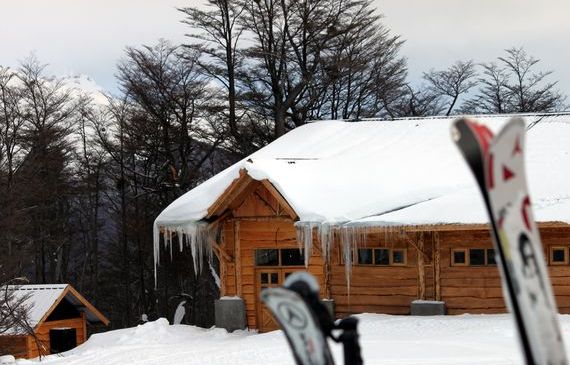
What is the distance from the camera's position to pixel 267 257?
19.1 metres

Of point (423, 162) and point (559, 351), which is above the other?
point (423, 162)

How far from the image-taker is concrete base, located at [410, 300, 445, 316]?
16750mm

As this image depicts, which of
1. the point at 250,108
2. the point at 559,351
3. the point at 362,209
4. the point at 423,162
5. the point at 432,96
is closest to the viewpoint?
the point at 559,351

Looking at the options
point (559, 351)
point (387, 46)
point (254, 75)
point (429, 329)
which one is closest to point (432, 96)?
point (387, 46)

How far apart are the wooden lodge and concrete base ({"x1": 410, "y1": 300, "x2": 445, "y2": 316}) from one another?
0.67ft

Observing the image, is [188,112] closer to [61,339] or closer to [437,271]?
[61,339]

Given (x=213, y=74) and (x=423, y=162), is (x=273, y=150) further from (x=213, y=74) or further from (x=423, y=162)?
(x=213, y=74)

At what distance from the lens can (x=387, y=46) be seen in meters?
33.8

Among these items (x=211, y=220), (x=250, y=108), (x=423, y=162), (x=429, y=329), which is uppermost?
(x=250, y=108)

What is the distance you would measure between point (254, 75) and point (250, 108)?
153 centimetres

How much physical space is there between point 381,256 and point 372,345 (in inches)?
178

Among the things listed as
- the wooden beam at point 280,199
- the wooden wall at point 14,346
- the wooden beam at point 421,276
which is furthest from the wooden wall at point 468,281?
the wooden wall at point 14,346

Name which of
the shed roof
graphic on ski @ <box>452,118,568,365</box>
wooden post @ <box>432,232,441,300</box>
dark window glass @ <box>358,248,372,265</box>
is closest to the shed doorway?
the shed roof

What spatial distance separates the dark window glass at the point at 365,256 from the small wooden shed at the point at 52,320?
1297 centimetres
